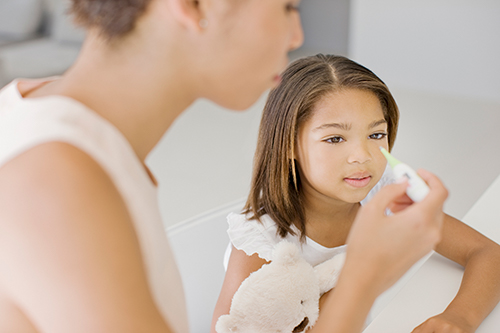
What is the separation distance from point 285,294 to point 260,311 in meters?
0.05

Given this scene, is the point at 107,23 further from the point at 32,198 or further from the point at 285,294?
the point at 285,294

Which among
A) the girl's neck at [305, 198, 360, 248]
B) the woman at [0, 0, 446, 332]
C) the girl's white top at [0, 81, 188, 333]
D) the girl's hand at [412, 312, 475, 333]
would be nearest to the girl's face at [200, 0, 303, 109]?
the woman at [0, 0, 446, 332]

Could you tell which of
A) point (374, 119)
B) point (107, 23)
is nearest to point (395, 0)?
point (374, 119)

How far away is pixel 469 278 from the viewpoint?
777mm

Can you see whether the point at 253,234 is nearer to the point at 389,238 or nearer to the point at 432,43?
the point at 389,238

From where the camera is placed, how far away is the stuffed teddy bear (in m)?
0.84

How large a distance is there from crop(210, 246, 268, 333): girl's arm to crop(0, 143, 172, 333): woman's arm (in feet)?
1.68

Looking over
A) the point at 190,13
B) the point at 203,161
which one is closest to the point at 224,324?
the point at 190,13

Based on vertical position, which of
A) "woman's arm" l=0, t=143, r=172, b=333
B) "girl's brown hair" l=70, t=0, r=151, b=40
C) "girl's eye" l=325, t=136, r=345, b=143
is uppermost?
"girl's brown hair" l=70, t=0, r=151, b=40

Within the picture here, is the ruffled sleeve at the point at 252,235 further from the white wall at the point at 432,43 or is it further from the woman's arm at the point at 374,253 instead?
the white wall at the point at 432,43

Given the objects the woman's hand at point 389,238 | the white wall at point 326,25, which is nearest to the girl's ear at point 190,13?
the woman's hand at point 389,238

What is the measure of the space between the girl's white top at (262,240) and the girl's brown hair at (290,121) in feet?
0.05

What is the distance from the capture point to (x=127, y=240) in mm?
372

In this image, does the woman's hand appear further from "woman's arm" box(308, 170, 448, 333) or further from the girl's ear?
the girl's ear
